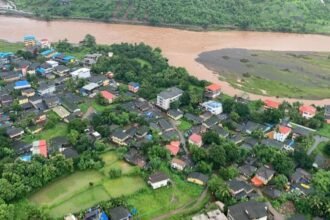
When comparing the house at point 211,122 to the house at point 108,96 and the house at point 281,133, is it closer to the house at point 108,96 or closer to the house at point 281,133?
the house at point 281,133

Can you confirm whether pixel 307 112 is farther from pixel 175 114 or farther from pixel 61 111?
pixel 61 111

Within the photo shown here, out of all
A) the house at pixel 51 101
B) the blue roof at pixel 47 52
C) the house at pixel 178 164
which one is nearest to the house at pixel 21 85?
the house at pixel 51 101

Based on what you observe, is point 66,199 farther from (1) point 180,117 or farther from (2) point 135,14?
(2) point 135,14

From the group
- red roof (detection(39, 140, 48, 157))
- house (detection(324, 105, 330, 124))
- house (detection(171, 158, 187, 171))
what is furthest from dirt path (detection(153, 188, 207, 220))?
house (detection(324, 105, 330, 124))

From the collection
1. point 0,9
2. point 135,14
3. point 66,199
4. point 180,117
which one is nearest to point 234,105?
point 180,117

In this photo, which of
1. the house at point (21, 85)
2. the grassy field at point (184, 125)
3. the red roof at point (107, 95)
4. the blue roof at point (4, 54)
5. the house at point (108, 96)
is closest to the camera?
the grassy field at point (184, 125)

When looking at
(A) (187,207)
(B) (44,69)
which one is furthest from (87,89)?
(A) (187,207)

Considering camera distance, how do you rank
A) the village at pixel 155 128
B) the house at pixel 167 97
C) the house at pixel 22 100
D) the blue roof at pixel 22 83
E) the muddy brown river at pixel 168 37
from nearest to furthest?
the village at pixel 155 128, the house at pixel 22 100, the house at pixel 167 97, the blue roof at pixel 22 83, the muddy brown river at pixel 168 37

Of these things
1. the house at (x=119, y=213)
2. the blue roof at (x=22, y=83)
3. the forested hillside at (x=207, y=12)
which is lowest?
the house at (x=119, y=213)
